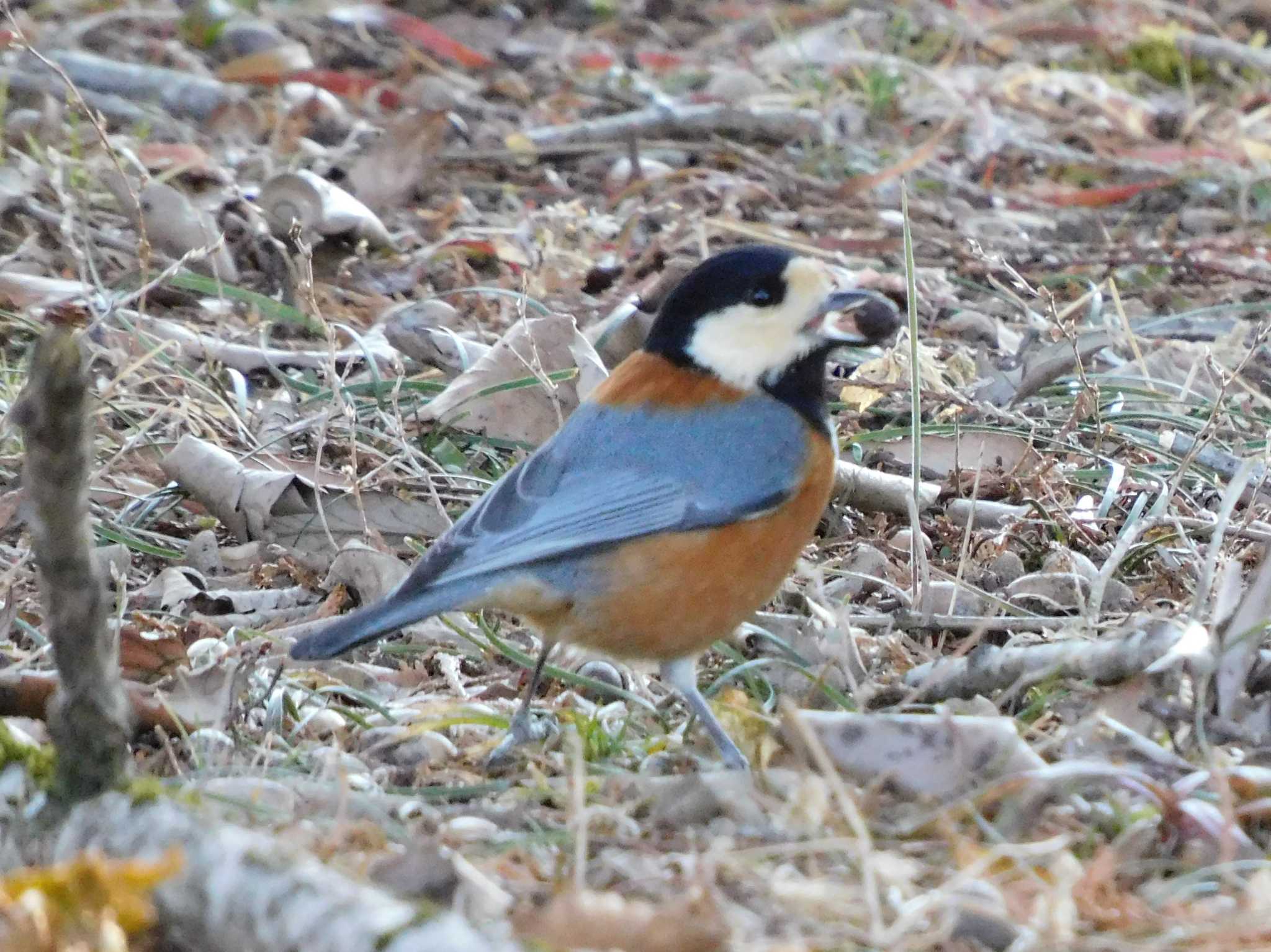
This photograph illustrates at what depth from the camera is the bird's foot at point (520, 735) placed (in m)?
3.27

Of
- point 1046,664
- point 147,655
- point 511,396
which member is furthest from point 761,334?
point 147,655

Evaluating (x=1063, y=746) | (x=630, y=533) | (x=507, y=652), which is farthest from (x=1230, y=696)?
(x=507, y=652)

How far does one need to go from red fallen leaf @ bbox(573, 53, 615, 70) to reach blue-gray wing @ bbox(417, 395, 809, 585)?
5206 millimetres

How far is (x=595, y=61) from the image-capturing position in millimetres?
8703

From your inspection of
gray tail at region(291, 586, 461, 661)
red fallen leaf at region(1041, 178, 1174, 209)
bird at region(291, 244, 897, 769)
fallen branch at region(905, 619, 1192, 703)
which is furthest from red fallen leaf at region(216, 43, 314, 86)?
fallen branch at region(905, 619, 1192, 703)

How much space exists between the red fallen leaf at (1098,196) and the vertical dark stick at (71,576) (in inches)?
216

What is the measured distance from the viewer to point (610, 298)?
5.83 m

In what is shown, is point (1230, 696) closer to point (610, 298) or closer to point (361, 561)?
point (361, 561)

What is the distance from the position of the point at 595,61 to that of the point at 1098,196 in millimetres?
2670

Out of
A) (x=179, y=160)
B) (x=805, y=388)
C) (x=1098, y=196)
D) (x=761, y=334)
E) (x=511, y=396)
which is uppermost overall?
(x=761, y=334)

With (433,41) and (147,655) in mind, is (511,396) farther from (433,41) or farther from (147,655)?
(433,41)

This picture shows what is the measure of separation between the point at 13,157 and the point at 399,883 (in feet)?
16.0

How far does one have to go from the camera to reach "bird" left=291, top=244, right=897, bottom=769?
3490 mm

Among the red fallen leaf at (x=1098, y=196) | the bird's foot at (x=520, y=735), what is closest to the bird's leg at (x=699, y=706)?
the bird's foot at (x=520, y=735)
